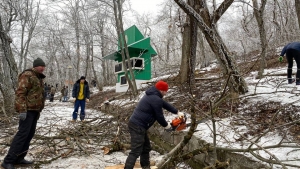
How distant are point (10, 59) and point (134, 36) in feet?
30.5

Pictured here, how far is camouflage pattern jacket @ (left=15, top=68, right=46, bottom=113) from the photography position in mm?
3787

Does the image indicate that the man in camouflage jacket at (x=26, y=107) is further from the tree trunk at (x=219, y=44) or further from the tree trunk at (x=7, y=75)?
the tree trunk at (x=7, y=75)

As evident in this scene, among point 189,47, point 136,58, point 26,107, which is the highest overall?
point 136,58

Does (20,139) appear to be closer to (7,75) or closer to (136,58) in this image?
(7,75)

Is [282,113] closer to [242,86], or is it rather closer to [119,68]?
[242,86]

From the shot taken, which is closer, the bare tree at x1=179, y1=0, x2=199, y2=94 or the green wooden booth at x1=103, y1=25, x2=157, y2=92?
the bare tree at x1=179, y1=0, x2=199, y2=94

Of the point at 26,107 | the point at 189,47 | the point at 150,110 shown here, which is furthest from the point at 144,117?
the point at 189,47

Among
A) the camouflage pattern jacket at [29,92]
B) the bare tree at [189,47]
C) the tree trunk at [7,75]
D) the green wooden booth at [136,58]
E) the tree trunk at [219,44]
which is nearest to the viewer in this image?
the camouflage pattern jacket at [29,92]

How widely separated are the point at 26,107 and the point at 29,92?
0.32m

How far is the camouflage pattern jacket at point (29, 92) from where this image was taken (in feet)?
12.4

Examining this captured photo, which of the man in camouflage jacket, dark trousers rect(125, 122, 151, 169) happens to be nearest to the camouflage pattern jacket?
the man in camouflage jacket

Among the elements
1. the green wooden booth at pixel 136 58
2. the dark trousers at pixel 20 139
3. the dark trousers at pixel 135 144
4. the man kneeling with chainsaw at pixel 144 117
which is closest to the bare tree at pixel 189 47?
the man kneeling with chainsaw at pixel 144 117

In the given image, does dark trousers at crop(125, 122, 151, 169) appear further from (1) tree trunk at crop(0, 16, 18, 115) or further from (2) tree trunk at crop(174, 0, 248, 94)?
(1) tree trunk at crop(0, 16, 18, 115)

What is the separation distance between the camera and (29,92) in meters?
4.01
